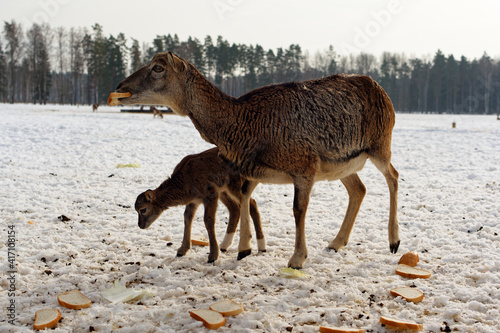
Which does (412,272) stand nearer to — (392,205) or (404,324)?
(392,205)

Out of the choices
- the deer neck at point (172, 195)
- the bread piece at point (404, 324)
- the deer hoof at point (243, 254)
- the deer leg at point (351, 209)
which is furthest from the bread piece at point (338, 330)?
the deer neck at point (172, 195)

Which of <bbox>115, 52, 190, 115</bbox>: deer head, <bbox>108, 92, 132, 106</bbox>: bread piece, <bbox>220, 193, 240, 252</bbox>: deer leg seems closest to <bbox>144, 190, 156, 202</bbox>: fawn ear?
<bbox>220, 193, 240, 252</bbox>: deer leg

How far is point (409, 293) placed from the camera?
419cm

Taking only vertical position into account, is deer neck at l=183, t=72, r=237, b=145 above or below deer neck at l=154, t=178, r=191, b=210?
above

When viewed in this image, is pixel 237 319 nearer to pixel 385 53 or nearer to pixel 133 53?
pixel 133 53

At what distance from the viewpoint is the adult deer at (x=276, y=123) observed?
4.86 metres

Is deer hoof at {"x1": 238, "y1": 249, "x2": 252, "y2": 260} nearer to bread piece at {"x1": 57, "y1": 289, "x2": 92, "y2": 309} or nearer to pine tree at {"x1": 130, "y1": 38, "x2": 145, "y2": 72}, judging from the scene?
bread piece at {"x1": 57, "y1": 289, "x2": 92, "y2": 309}

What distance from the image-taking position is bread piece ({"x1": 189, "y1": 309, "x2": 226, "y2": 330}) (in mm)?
3510

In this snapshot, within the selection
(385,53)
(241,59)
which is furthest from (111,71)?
(385,53)

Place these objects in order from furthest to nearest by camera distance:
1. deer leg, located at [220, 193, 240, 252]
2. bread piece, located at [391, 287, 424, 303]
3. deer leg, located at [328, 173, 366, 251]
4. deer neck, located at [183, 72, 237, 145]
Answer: deer leg, located at [328, 173, 366, 251] → deer leg, located at [220, 193, 240, 252] → deer neck, located at [183, 72, 237, 145] → bread piece, located at [391, 287, 424, 303]

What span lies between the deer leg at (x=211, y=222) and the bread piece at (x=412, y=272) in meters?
2.24

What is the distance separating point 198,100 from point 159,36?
247 ft

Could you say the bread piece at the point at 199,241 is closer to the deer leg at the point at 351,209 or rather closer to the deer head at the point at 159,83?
the deer leg at the point at 351,209

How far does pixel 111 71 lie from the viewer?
7631cm
